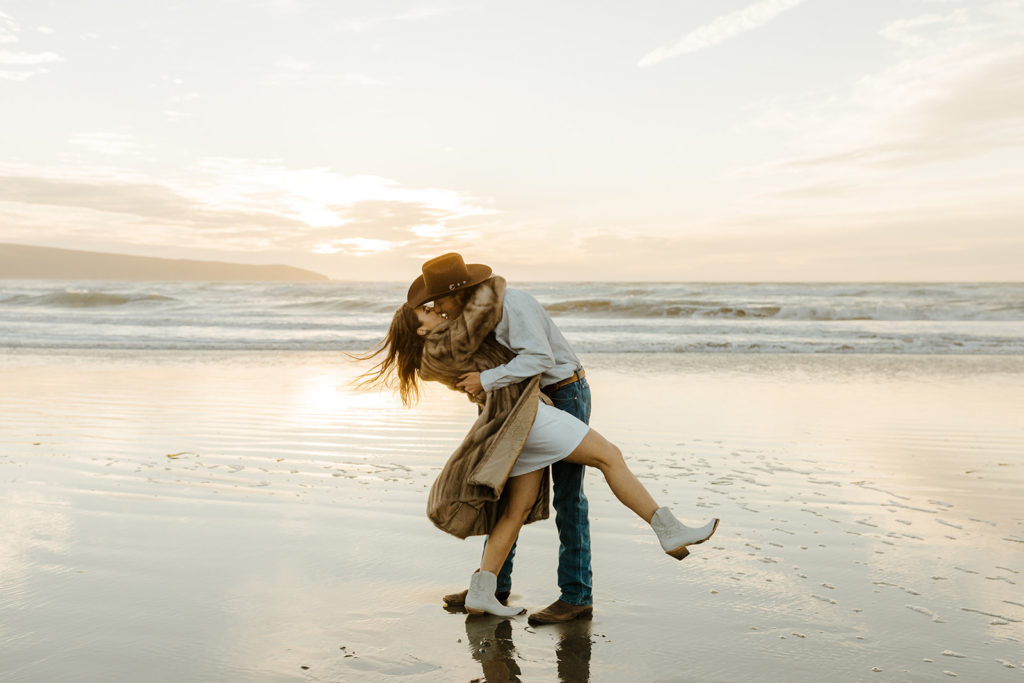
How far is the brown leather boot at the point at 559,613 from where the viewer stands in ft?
10.8

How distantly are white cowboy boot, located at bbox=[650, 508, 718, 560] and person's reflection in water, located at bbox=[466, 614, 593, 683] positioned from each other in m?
0.45

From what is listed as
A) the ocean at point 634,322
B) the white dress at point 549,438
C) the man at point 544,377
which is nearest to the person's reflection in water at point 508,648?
the man at point 544,377

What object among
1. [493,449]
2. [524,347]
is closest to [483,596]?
[493,449]

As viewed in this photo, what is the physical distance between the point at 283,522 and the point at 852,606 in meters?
2.83

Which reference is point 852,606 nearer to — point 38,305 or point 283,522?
point 283,522

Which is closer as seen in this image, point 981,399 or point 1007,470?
point 1007,470

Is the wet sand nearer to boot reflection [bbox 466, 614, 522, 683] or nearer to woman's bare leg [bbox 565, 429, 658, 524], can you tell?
boot reflection [bbox 466, 614, 522, 683]

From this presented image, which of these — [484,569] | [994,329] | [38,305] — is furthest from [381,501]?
[38,305]

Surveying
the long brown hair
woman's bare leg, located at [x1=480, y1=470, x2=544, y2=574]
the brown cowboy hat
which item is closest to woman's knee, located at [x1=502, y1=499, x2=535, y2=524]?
woman's bare leg, located at [x1=480, y1=470, x2=544, y2=574]

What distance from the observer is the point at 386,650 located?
3008 mm

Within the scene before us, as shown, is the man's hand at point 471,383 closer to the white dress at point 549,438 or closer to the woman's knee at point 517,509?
Result: the white dress at point 549,438

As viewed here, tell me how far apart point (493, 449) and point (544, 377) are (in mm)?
370

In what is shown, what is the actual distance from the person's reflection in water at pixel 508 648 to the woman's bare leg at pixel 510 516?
0.70 ft

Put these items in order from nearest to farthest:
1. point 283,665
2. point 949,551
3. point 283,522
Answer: point 283,665, point 949,551, point 283,522
